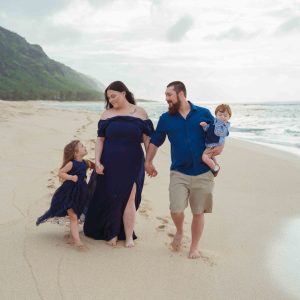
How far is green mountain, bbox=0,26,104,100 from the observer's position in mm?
113825

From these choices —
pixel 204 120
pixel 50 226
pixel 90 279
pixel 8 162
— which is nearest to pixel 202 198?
Result: pixel 204 120

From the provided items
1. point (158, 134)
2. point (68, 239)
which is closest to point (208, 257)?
point (158, 134)

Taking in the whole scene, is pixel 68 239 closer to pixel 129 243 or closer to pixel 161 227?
pixel 129 243

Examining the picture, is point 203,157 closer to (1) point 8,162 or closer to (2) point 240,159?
(1) point 8,162

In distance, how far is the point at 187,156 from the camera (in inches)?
162

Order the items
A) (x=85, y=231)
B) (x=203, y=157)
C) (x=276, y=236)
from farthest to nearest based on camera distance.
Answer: (x=276, y=236), (x=85, y=231), (x=203, y=157)

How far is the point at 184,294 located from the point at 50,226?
2.00 metres

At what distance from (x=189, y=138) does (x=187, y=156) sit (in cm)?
A: 17

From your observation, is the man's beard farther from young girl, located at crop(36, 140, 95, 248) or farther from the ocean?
the ocean

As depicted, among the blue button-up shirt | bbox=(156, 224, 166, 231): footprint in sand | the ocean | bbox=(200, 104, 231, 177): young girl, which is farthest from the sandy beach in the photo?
the ocean

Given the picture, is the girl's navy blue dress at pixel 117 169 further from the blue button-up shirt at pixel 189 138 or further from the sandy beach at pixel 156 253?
the blue button-up shirt at pixel 189 138

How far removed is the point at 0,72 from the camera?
422 feet

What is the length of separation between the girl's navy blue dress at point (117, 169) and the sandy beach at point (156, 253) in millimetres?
280

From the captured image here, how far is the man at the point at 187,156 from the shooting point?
4102 millimetres
